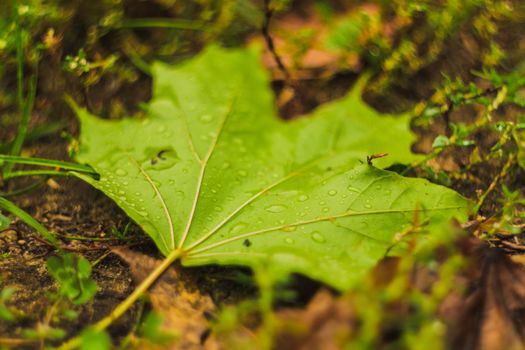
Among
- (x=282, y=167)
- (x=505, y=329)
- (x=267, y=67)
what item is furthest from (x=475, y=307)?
(x=267, y=67)

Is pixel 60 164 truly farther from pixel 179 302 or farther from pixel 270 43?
pixel 270 43

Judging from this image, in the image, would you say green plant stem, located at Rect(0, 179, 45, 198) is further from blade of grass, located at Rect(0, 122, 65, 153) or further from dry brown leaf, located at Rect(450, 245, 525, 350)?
dry brown leaf, located at Rect(450, 245, 525, 350)

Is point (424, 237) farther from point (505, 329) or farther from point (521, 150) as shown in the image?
point (521, 150)

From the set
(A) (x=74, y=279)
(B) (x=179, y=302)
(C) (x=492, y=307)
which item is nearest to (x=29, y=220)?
(A) (x=74, y=279)

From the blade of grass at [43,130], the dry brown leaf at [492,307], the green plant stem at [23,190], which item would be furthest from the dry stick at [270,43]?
the dry brown leaf at [492,307]

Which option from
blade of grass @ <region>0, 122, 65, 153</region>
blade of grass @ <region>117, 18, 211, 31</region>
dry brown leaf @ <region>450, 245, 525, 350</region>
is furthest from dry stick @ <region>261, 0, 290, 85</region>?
dry brown leaf @ <region>450, 245, 525, 350</region>
